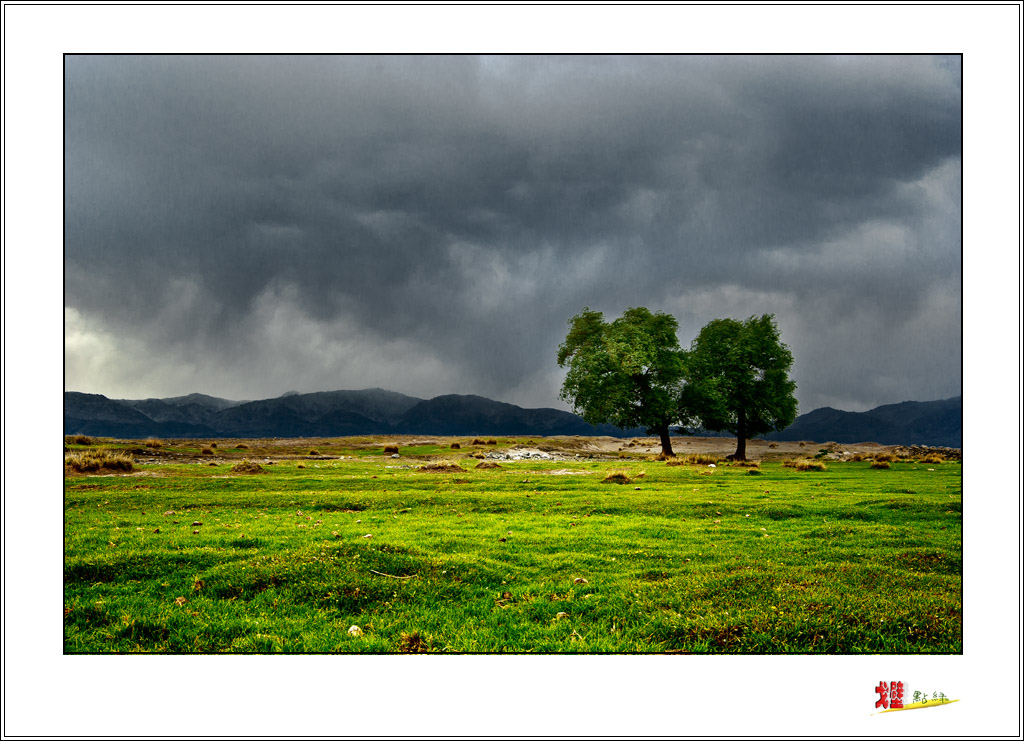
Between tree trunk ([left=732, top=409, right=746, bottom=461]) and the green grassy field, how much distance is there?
22225mm

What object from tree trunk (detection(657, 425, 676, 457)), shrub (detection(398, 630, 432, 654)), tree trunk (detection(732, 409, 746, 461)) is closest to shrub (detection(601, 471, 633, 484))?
tree trunk (detection(657, 425, 676, 457))

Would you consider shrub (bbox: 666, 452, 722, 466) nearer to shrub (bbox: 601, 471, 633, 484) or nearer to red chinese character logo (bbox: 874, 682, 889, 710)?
shrub (bbox: 601, 471, 633, 484)

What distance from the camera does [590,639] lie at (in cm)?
644

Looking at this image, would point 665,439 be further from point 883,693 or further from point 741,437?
point 883,693

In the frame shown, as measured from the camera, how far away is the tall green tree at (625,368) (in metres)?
40.1

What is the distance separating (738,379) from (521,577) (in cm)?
3508

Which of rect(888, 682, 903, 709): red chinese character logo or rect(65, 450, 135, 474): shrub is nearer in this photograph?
rect(888, 682, 903, 709): red chinese character logo

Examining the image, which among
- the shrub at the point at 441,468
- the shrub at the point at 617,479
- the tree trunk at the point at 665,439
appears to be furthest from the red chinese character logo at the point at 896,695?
the tree trunk at the point at 665,439

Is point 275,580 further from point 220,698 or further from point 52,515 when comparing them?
point 52,515

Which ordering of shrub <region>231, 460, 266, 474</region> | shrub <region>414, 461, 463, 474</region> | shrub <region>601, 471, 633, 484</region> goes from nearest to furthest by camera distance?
shrub <region>601, 471, 633, 484</region> → shrub <region>231, 460, 266, 474</region> → shrub <region>414, 461, 463, 474</region>

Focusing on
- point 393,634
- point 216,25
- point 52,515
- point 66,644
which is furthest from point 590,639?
point 216,25

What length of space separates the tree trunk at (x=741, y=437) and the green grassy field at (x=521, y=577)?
72.9 ft

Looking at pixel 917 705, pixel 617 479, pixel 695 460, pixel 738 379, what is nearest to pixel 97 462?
pixel 617 479

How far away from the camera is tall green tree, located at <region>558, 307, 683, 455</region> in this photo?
40.1 m
